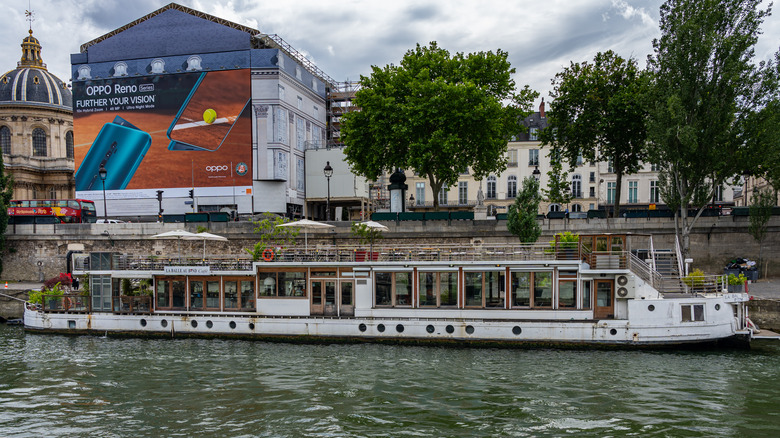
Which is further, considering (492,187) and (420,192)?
(420,192)

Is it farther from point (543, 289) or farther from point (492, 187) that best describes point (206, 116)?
point (543, 289)

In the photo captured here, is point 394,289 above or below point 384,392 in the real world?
above

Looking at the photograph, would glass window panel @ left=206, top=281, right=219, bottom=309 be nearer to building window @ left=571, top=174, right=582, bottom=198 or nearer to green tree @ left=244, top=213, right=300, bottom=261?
green tree @ left=244, top=213, right=300, bottom=261

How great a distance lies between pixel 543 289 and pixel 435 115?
55.7ft

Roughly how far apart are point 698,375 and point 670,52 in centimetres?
1737

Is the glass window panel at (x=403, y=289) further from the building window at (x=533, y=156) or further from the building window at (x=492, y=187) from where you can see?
the building window at (x=533, y=156)

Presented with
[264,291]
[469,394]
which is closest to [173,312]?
[264,291]

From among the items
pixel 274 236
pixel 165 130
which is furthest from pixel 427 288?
pixel 165 130

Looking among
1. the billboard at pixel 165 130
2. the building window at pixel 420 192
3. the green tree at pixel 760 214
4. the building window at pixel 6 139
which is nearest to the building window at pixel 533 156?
the building window at pixel 420 192

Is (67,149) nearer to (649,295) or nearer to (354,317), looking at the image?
(354,317)

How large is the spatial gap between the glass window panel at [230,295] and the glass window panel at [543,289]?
37.9 ft

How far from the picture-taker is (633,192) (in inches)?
1992

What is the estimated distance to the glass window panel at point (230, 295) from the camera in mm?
21094

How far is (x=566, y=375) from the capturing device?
15172 mm
